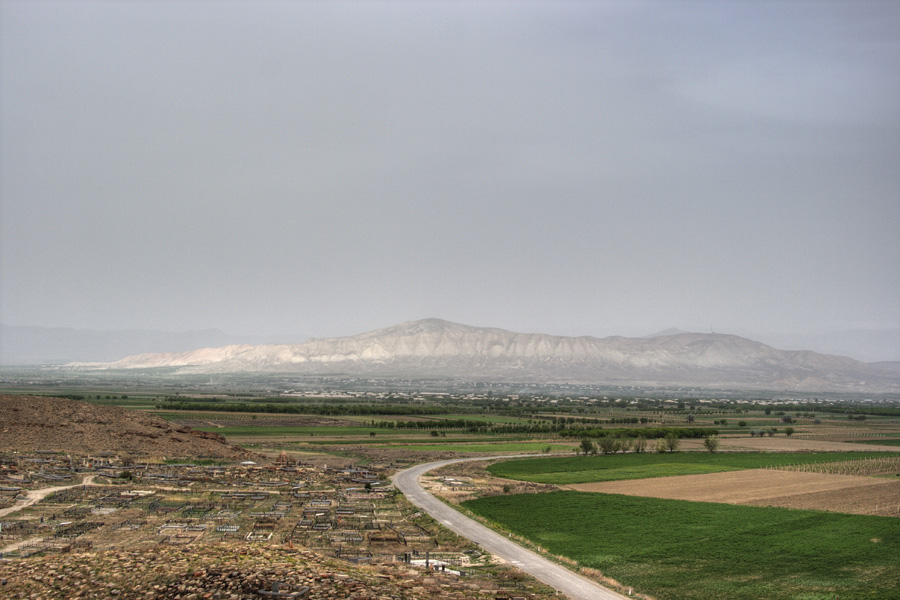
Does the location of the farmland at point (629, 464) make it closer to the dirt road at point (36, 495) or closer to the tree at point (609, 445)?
the tree at point (609, 445)

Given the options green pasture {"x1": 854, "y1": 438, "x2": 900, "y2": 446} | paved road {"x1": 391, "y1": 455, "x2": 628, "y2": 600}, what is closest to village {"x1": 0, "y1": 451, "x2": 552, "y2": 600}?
paved road {"x1": 391, "y1": 455, "x2": 628, "y2": 600}

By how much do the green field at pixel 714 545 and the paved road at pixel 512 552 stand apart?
4.81 ft

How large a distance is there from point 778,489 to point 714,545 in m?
21.1

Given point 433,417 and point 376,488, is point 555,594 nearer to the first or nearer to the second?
point 376,488

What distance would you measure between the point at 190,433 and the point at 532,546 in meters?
44.0

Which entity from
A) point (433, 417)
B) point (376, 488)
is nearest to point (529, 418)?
point (433, 417)

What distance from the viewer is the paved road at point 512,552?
2458 cm

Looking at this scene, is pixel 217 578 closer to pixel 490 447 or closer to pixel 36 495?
pixel 36 495

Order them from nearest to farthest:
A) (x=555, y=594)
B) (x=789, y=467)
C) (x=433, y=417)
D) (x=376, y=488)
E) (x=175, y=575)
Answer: (x=175, y=575) → (x=555, y=594) → (x=376, y=488) → (x=789, y=467) → (x=433, y=417)

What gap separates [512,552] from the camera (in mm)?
30078

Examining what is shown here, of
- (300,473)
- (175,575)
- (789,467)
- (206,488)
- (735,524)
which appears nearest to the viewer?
(175,575)

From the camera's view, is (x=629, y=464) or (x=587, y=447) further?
(x=587, y=447)

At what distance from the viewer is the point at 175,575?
19766 millimetres

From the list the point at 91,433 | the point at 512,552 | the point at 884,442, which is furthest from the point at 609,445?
the point at 91,433
